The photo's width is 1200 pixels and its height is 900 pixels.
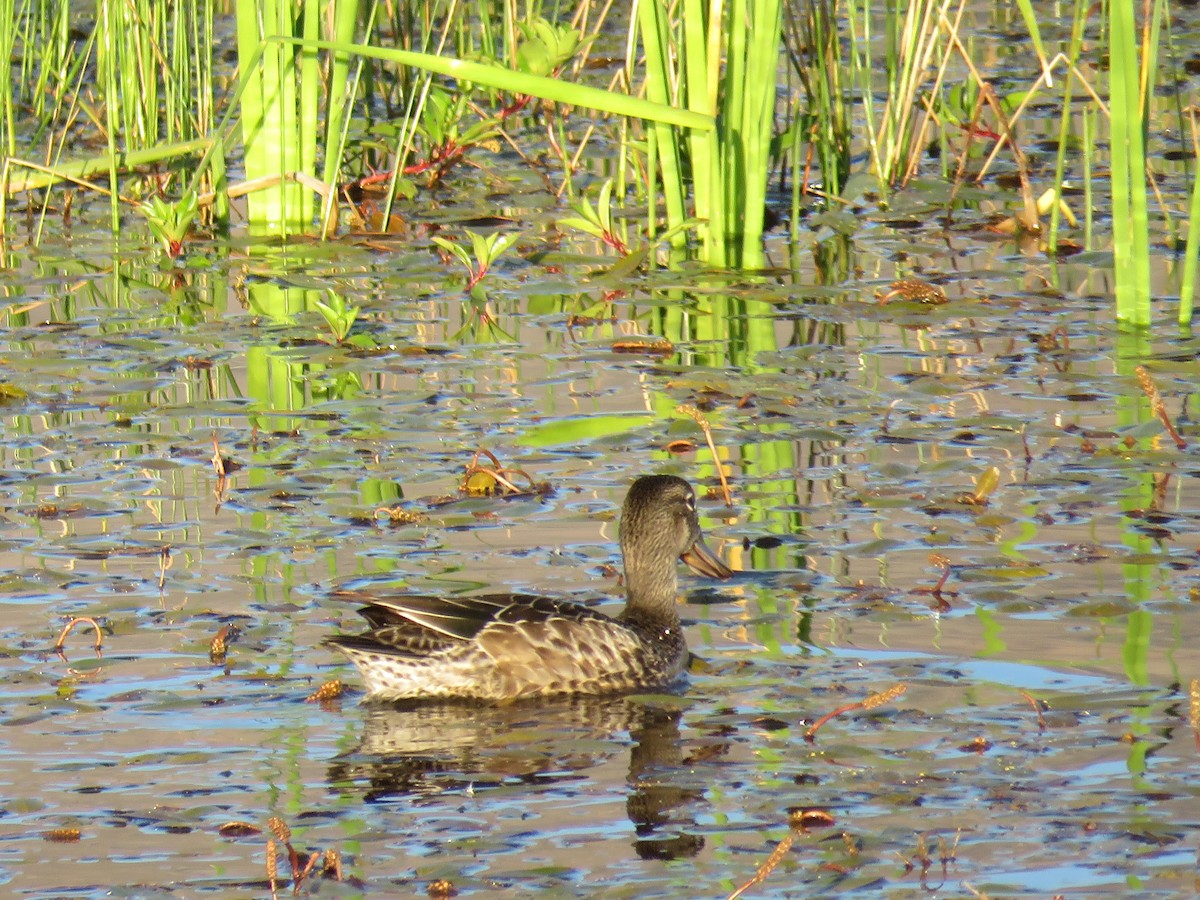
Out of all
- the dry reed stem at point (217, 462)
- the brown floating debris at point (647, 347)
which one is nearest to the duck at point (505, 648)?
the dry reed stem at point (217, 462)

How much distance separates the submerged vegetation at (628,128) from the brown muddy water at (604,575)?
509mm

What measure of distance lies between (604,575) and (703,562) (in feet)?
1.19

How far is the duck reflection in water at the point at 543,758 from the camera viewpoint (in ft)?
13.9

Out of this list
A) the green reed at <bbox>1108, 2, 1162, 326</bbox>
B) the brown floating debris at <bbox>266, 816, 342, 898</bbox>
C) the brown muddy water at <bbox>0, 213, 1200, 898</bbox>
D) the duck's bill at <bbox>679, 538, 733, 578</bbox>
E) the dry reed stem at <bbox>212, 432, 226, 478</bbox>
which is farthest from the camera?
the green reed at <bbox>1108, 2, 1162, 326</bbox>

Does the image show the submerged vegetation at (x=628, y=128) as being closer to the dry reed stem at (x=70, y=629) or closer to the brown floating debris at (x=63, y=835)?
the dry reed stem at (x=70, y=629)

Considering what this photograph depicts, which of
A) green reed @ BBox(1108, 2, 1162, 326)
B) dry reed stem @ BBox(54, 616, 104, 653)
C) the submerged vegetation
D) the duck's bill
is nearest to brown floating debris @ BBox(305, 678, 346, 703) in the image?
dry reed stem @ BBox(54, 616, 104, 653)

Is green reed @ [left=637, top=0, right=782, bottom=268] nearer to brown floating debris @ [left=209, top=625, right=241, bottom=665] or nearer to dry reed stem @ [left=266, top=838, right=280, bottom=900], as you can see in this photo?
brown floating debris @ [left=209, top=625, right=241, bottom=665]

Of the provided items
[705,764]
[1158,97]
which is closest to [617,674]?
[705,764]

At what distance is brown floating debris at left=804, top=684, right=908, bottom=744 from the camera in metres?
4.34

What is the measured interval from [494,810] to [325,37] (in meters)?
6.74

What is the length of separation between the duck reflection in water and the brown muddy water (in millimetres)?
14

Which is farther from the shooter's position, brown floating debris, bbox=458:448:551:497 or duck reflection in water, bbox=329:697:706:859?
brown floating debris, bbox=458:448:551:497

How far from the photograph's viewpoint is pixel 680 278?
9.25 meters

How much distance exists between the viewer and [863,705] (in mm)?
4430
